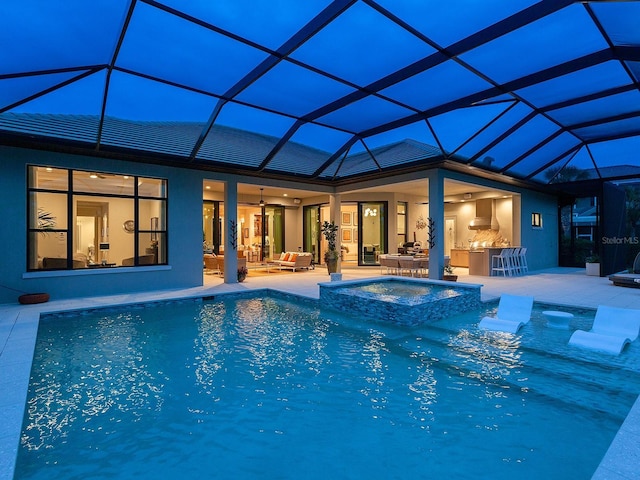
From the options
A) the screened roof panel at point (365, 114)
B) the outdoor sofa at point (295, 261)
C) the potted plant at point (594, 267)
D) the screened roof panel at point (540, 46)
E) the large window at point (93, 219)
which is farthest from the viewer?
the outdoor sofa at point (295, 261)

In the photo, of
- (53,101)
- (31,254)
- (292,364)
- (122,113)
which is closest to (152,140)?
(122,113)

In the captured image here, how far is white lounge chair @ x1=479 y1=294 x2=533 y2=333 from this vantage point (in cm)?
597

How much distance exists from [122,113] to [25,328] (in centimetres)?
439

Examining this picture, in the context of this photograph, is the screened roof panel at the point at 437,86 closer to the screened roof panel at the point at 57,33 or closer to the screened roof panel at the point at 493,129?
the screened roof panel at the point at 493,129

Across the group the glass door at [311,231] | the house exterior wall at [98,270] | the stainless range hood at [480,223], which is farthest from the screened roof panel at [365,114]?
the stainless range hood at [480,223]

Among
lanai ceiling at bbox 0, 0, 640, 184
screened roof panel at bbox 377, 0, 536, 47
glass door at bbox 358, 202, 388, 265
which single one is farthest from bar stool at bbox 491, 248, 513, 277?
screened roof panel at bbox 377, 0, 536, 47

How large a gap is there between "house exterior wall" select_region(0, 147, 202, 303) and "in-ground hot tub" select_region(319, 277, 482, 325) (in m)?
4.45

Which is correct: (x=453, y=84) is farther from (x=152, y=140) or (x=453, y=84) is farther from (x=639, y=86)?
(x=152, y=140)

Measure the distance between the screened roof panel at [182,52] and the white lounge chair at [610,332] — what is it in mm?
6427

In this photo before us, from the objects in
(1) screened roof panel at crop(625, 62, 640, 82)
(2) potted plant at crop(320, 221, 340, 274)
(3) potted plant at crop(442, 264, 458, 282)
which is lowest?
(3) potted plant at crop(442, 264, 458, 282)

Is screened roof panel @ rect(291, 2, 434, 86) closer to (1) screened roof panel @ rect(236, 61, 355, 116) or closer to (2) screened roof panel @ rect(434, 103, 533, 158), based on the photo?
(1) screened roof panel @ rect(236, 61, 355, 116)

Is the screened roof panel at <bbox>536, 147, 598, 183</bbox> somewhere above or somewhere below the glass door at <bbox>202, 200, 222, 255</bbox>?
above

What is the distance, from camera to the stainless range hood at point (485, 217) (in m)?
15.3

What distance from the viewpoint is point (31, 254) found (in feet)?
26.0
